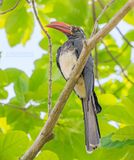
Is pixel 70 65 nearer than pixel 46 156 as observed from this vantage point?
No

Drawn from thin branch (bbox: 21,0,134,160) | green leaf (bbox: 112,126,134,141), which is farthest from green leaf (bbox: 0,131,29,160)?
green leaf (bbox: 112,126,134,141)

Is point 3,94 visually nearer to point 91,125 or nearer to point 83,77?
point 83,77

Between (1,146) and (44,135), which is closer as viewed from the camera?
(44,135)

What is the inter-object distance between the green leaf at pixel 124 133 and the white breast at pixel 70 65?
825 mm

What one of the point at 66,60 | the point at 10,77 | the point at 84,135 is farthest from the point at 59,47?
the point at 84,135

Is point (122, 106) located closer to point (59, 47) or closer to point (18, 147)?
point (18, 147)

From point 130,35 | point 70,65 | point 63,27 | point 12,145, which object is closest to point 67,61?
point 70,65

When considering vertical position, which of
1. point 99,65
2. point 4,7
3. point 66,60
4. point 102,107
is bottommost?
point 99,65

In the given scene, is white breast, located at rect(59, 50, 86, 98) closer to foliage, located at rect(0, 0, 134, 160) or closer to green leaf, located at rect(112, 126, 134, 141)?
foliage, located at rect(0, 0, 134, 160)

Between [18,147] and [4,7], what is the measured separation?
42.9 inches

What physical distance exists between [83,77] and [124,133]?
83 cm

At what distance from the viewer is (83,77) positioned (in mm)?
3477

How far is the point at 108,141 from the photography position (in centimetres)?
279

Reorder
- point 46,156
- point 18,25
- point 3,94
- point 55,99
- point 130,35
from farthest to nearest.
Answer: point 130,35, point 18,25, point 3,94, point 55,99, point 46,156
